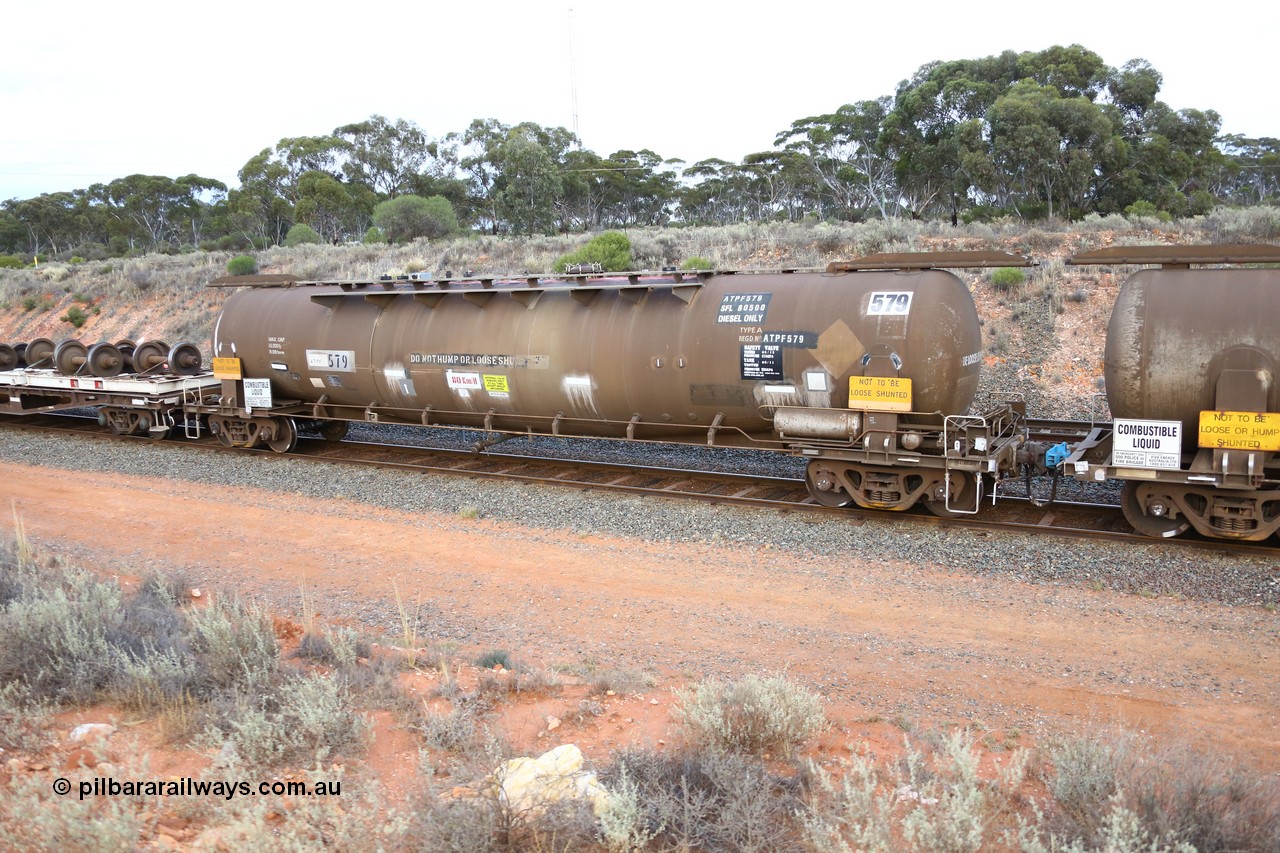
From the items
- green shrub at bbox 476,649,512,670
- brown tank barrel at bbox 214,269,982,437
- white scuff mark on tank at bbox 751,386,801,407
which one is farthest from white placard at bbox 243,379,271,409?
green shrub at bbox 476,649,512,670

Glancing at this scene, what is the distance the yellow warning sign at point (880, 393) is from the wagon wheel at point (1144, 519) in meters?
2.83

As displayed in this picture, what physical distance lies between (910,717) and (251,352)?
595 inches

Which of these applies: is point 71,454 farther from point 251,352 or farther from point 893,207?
point 893,207

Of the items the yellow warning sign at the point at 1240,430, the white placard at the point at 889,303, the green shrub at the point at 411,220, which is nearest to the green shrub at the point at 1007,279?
the white placard at the point at 889,303

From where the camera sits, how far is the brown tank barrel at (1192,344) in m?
9.73

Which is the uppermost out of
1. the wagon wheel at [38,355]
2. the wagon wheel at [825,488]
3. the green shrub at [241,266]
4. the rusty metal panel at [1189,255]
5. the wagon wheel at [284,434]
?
the green shrub at [241,266]

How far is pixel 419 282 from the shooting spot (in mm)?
15680

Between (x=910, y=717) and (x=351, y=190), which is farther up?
(x=351, y=190)

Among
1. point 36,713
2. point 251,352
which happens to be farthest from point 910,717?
point 251,352

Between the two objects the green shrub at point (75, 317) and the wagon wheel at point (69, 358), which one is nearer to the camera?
the wagon wheel at point (69, 358)

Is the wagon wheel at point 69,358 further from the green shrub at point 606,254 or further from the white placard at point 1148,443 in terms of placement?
the white placard at point 1148,443

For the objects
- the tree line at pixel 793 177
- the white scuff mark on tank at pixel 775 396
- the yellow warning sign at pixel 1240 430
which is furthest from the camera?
the tree line at pixel 793 177

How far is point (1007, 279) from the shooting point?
898 inches

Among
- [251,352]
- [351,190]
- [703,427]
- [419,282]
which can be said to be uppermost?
[351,190]
